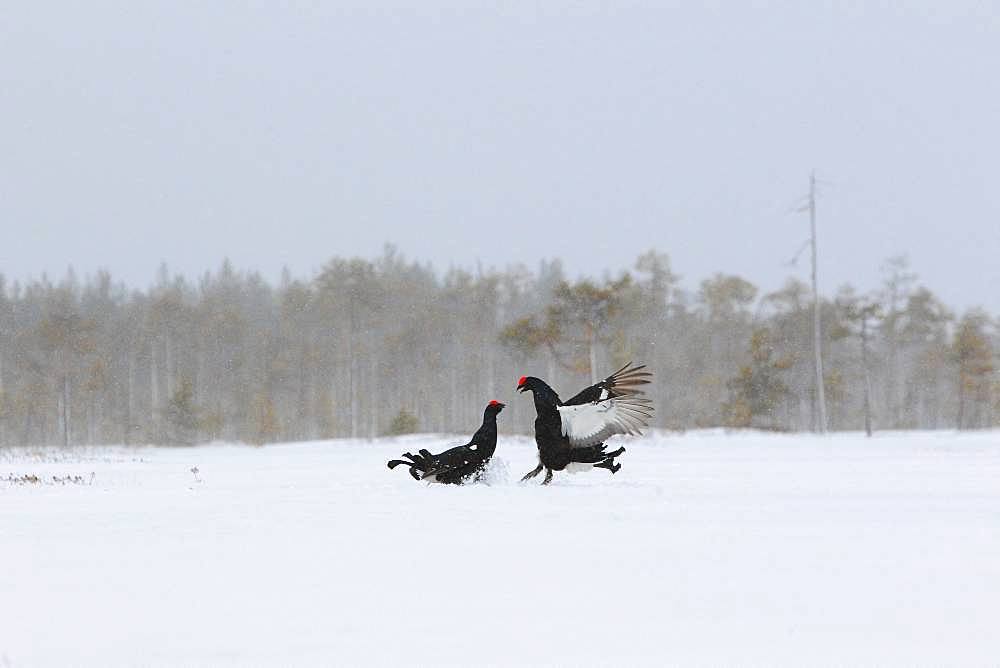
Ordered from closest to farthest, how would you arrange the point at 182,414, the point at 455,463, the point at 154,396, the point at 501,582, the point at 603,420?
the point at 501,582 < the point at 455,463 < the point at 603,420 < the point at 182,414 < the point at 154,396

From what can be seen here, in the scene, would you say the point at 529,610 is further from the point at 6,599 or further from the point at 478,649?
the point at 6,599

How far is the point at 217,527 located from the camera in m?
7.39

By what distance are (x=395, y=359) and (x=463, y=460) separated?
221ft

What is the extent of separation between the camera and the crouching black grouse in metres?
10.8

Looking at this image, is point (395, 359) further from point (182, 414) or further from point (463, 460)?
point (463, 460)

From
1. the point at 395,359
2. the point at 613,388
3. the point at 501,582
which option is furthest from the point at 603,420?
the point at 395,359

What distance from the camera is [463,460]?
10859 millimetres

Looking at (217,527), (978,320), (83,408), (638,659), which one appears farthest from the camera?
(83,408)

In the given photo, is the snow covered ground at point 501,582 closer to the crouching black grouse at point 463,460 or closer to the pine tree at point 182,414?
the crouching black grouse at point 463,460

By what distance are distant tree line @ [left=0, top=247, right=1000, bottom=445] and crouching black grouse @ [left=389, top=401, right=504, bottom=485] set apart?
4460cm

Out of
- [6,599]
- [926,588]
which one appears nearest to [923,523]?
[926,588]

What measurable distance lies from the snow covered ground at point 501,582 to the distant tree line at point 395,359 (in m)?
47.5

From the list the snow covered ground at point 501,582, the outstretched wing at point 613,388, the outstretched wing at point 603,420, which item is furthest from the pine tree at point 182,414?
the outstretched wing at point 613,388

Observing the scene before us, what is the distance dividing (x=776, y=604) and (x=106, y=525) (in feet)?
Answer: 18.3
